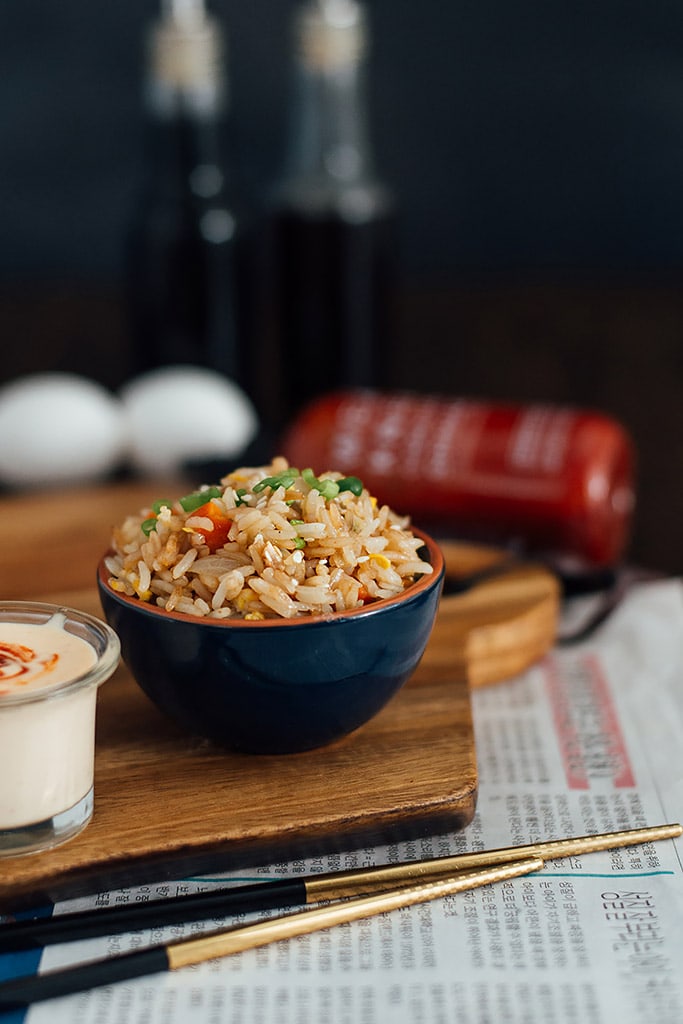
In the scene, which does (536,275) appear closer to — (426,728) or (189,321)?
(189,321)

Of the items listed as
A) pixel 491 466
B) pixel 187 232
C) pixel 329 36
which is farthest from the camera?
pixel 187 232

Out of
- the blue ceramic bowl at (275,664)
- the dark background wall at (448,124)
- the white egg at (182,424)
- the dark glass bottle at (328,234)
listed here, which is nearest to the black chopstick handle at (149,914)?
the blue ceramic bowl at (275,664)

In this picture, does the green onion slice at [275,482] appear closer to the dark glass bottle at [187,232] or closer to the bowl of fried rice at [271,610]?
the bowl of fried rice at [271,610]

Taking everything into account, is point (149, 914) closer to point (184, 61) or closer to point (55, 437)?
point (55, 437)

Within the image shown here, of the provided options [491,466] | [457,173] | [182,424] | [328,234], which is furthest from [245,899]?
[457,173]

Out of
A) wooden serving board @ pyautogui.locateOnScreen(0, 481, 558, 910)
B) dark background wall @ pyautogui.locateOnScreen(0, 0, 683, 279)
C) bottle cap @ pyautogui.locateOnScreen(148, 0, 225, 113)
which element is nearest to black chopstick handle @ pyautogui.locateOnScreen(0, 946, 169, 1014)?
wooden serving board @ pyautogui.locateOnScreen(0, 481, 558, 910)

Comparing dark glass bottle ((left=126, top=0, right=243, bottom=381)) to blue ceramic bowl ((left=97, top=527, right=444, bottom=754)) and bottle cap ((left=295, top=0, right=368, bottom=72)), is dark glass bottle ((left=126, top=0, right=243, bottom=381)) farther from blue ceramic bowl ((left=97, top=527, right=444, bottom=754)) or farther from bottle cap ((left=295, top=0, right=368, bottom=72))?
blue ceramic bowl ((left=97, top=527, right=444, bottom=754))
